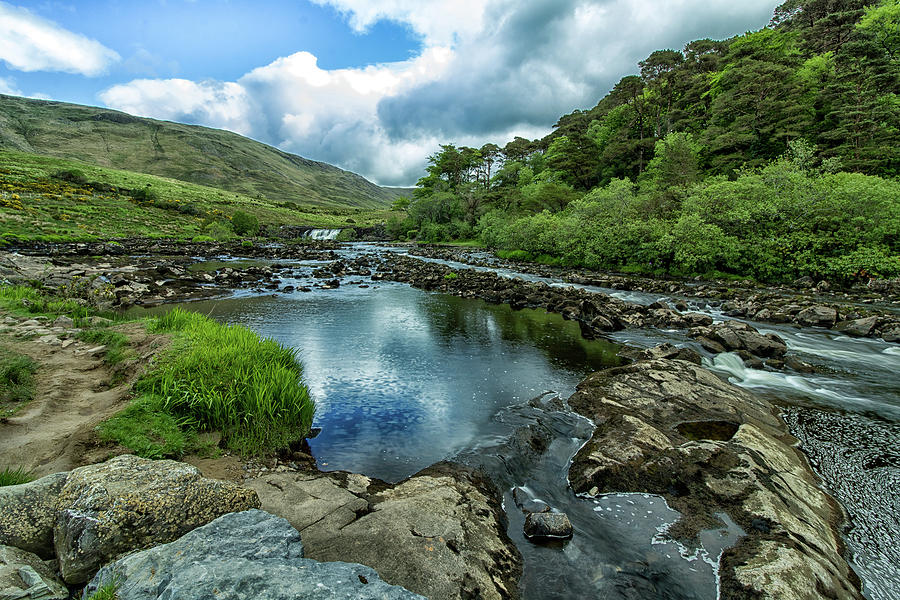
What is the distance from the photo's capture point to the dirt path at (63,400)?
209 inches

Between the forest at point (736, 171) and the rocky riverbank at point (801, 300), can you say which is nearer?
Result: the rocky riverbank at point (801, 300)

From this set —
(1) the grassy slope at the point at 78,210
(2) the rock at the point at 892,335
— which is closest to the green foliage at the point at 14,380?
(2) the rock at the point at 892,335

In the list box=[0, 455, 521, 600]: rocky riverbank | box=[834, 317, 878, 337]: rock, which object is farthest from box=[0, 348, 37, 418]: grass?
box=[834, 317, 878, 337]: rock

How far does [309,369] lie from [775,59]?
77.2m

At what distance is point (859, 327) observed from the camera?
657 inches

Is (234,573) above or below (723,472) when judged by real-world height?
above

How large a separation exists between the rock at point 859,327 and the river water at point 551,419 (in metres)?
1.12

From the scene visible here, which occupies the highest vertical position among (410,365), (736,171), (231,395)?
(736,171)

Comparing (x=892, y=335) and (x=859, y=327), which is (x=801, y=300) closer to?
(x=859, y=327)

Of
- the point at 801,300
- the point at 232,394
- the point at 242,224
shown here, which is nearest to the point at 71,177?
the point at 242,224

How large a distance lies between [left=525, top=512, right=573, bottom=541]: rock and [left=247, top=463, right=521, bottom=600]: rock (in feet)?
1.44

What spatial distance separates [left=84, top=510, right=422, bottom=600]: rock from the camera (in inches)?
104

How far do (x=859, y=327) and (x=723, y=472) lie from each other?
57.2 feet

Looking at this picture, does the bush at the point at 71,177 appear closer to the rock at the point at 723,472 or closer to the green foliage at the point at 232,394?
the green foliage at the point at 232,394
